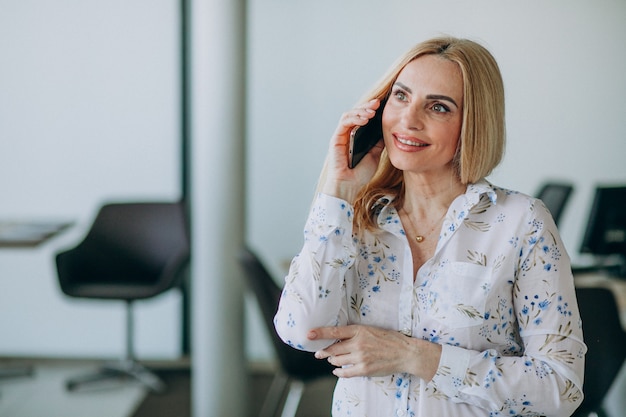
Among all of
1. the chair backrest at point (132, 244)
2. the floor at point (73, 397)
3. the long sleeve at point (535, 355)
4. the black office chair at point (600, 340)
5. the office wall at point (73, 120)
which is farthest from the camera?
the office wall at point (73, 120)

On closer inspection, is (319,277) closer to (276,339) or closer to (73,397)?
(276,339)

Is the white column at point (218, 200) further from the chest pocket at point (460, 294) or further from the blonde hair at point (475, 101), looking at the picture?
the chest pocket at point (460, 294)

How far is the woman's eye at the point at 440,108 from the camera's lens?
1572 mm

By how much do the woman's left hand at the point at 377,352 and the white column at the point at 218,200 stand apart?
2.16m

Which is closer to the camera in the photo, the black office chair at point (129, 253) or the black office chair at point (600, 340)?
the black office chair at point (600, 340)

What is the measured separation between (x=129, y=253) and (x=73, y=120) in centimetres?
91

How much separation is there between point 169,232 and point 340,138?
3048 millimetres

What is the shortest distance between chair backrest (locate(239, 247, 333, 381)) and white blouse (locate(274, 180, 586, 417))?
1.34 m

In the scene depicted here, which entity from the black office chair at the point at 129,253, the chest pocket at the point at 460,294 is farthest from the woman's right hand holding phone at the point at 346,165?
the black office chair at the point at 129,253

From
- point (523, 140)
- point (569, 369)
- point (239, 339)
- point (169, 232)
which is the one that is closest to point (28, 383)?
point (169, 232)

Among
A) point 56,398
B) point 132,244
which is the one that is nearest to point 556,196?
point 132,244

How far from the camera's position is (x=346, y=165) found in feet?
5.45

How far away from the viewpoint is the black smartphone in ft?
5.44

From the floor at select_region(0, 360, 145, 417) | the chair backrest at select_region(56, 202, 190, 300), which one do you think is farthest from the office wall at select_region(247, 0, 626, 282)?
the floor at select_region(0, 360, 145, 417)
